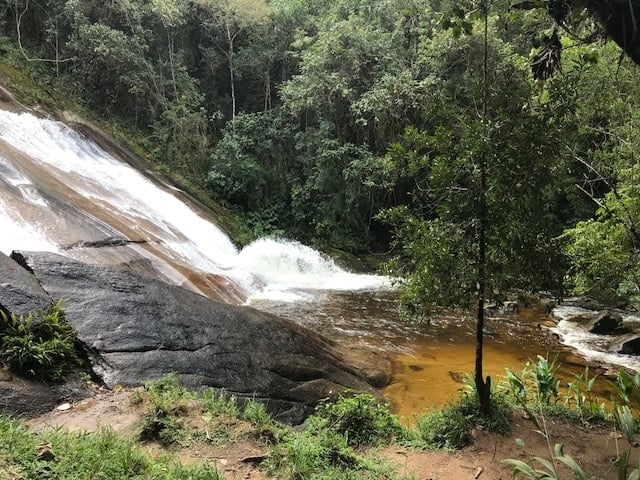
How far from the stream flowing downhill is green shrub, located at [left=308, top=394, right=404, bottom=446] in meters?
2.07

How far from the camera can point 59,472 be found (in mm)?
3104

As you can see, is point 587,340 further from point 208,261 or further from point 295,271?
point 208,261

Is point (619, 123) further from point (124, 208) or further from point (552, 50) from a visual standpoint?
point (124, 208)

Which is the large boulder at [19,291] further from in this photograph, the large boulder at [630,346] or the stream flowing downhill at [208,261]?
the large boulder at [630,346]

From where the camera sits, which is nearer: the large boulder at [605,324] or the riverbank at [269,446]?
the riverbank at [269,446]

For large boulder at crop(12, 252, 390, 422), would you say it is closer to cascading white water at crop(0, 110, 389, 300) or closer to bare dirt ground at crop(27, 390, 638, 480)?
bare dirt ground at crop(27, 390, 638, 480)

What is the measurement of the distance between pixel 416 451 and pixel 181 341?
10.6 ft

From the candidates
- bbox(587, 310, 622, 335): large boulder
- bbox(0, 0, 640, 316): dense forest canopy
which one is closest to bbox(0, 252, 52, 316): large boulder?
bbox(0, 0, 640, 316): dense forest canopy

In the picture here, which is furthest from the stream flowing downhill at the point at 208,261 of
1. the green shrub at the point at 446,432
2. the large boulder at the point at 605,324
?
the green shrub at the point at 446,432

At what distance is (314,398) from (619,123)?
8.53 meters

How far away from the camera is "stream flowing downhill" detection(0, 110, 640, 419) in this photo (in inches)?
360

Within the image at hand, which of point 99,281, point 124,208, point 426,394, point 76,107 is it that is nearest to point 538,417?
point 426,394

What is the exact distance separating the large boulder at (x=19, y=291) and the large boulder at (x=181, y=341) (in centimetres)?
19

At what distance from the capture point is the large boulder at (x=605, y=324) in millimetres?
12039
